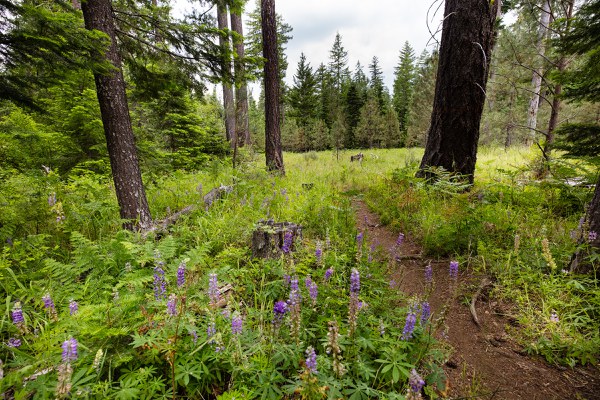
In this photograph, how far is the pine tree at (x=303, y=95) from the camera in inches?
1641

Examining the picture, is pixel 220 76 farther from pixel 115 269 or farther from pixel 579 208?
pixel 579 208

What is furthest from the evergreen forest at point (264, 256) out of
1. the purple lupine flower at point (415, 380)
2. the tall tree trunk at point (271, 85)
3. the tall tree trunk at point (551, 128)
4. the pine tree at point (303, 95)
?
the pine tree at point (303, 95)

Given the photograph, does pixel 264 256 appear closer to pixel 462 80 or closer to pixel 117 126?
pixel 117 126

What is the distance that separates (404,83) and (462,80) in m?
46.9

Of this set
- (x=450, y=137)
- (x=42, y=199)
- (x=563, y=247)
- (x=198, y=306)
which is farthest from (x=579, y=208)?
(x=42, y=199)

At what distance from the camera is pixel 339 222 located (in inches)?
177

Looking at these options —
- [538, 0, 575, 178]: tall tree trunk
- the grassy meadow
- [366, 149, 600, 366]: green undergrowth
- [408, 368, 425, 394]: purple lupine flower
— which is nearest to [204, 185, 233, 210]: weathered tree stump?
the grassy meadow

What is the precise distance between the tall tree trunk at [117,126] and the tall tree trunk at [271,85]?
4861 millimetres

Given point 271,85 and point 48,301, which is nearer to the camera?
point 48,301

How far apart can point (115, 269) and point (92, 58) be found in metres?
2.34

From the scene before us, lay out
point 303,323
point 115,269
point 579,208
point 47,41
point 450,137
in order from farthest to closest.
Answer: point 450,137 < point 579,208 < point 115,269 < point 47,41 < point 303,323

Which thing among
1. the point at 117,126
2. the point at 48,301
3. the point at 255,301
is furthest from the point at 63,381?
the point at 117,126

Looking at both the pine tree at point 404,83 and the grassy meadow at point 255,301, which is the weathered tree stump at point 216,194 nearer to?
the grassy meadow at point 255,301

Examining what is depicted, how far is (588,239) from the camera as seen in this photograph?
2500 millimetres
